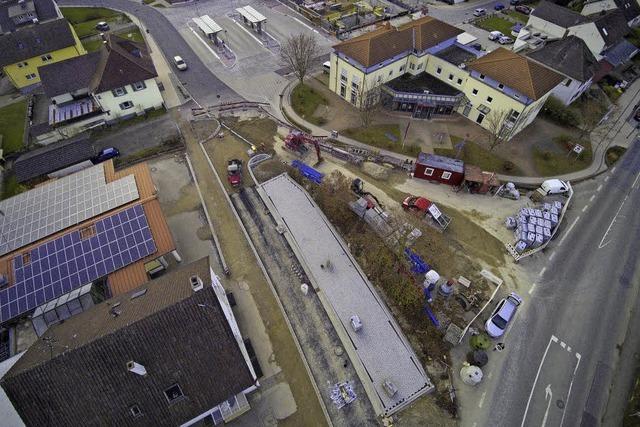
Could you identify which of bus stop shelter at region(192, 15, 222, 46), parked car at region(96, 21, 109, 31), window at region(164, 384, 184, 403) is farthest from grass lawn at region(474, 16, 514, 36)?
window at region(164, 384, 184, 403)

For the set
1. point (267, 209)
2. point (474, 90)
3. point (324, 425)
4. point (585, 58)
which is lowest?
point (324, 425)

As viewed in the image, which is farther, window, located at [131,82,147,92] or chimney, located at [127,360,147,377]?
window, located at [131,82,147,92]

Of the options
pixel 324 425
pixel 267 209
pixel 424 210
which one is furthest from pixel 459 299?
pixel 267 209

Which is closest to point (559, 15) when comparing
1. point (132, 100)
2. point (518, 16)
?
point (518, 16)

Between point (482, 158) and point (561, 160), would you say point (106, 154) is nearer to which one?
point (482, 158)

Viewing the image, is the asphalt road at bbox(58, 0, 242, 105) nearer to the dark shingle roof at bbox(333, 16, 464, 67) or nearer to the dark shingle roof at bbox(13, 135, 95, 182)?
the dark shingle roof at bbox(13, 135, 95, 182)

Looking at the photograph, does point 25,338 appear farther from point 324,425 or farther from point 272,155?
point 272,155

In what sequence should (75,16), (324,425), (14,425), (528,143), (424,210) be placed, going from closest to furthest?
(14,425) → (324,425) → (424,210) → (528,143) → (75,16)
